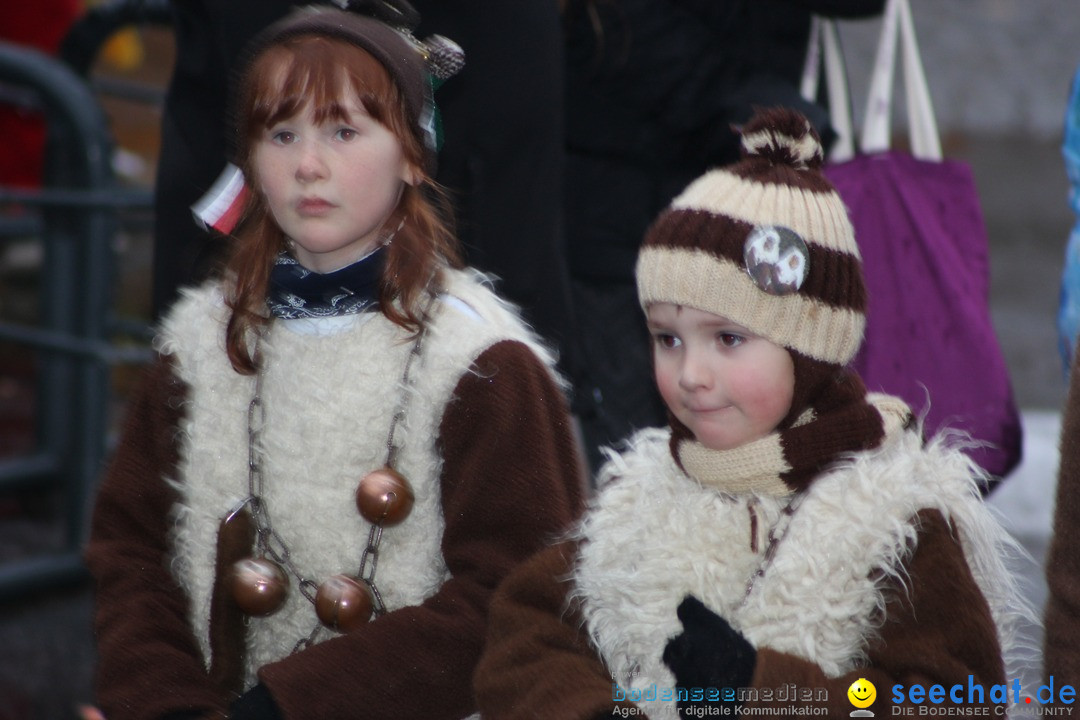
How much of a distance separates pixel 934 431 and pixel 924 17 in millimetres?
8443

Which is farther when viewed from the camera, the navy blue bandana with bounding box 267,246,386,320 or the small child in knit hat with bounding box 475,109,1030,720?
the navy blue bandana with bounding box 267,246,386,320

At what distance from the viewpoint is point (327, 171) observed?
6.81ft

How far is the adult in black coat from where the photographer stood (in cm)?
280

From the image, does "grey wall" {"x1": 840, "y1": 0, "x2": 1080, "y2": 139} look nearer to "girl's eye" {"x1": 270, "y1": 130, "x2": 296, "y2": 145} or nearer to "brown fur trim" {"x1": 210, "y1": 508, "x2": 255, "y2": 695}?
"girl's eye" {"x1": 270, "y1": 130, "x2": 296, "y2": 145}

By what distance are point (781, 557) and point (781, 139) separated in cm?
57

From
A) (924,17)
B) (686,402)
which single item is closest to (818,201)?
(686,402)

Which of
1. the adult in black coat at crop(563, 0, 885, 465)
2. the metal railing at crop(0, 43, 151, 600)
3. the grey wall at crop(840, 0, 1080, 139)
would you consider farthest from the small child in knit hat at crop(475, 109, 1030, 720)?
the grey wall at crop(840, 0, 1080, 139)

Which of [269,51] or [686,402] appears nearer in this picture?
[686,402]

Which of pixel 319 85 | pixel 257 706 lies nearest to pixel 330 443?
pixel 257 706

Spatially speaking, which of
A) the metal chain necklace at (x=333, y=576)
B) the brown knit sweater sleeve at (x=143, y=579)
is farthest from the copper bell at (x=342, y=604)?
the brown knit sweater sleeve at (x=143, y=579)

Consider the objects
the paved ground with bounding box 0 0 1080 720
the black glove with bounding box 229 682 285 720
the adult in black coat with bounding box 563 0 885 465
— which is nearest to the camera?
the black glove with bounding box 229 682 285 720

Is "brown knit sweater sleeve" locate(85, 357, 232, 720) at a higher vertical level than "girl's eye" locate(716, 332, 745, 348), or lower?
lower

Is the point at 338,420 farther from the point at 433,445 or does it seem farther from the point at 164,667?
the point at 164,667

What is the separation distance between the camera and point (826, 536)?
5.85 ft
